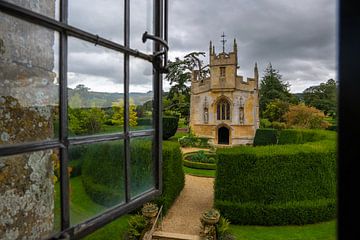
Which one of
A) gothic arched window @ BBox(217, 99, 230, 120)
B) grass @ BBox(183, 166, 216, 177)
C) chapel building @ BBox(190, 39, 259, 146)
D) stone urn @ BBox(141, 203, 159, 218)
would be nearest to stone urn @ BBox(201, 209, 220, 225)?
stone urn @ BBox(141, 203, 159, 218)

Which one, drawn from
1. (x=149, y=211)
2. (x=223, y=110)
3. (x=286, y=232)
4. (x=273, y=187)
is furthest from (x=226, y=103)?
(x=149, y=211)

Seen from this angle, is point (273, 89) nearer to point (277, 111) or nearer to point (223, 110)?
point (277, 111)

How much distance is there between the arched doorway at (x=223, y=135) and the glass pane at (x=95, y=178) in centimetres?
1748

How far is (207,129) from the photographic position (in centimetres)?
1800

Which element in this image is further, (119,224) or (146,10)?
(119,224)

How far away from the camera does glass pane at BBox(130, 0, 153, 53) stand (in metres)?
1.05

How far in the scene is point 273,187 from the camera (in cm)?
622

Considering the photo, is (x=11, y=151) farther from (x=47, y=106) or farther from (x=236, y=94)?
(x=236, y=94)

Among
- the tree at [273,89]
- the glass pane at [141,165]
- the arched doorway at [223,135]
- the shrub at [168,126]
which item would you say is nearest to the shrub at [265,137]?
the arched doorway at [223,135]

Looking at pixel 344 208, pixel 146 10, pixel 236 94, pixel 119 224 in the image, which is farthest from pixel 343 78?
pixel 236 94

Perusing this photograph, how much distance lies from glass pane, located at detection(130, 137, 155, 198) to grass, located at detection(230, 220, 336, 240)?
16.6ft

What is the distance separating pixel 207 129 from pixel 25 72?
17431mm

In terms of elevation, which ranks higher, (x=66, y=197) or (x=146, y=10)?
(x=146, y=10)

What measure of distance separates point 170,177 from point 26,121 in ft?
20.3
